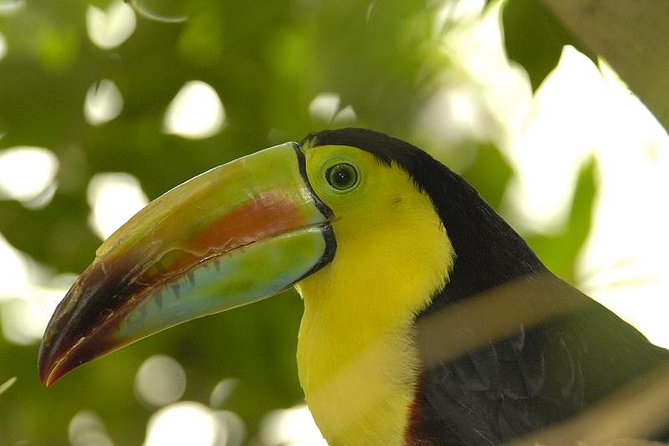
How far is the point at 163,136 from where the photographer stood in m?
4.55

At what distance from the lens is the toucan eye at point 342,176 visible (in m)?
3.65

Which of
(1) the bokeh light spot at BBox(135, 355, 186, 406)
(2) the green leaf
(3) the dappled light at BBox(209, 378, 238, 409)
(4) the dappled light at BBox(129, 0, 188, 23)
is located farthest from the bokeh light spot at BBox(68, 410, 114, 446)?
(2) the green leaf

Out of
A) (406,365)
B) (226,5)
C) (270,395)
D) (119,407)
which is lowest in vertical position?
(119,407)

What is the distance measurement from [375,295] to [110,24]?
1707 mm

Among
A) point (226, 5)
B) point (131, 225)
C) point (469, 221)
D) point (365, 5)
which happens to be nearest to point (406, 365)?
point (469, 221)

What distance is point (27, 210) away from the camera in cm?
460

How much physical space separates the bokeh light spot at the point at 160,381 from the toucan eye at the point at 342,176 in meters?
1.46

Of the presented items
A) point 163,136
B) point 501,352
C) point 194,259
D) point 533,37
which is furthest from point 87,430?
point 533,37

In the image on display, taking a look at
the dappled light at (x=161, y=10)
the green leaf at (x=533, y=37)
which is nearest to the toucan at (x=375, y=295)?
the green leaf at (x=533, y=37)

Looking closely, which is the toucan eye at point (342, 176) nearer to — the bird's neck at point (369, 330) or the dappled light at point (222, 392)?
the bird's neck at point (369, 330)

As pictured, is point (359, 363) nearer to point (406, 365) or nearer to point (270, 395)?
point (406, 365)

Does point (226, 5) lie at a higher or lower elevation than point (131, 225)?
higher

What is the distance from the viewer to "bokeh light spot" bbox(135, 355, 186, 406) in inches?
187

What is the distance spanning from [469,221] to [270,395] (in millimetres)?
1517
